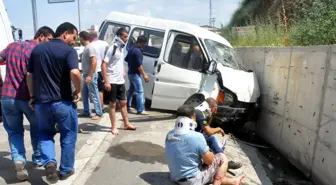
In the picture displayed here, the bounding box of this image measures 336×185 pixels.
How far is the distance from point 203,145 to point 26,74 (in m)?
2.21

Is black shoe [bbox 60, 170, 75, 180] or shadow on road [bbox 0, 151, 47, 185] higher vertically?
black shoe [bbox 60, 170, 75, 180]

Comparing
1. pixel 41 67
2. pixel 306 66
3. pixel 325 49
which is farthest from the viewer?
pixel 306 66

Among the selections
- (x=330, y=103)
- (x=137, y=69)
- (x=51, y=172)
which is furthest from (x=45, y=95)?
(x=330, y=103)

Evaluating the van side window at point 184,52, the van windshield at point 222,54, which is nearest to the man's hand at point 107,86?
the van side window at point 184,52

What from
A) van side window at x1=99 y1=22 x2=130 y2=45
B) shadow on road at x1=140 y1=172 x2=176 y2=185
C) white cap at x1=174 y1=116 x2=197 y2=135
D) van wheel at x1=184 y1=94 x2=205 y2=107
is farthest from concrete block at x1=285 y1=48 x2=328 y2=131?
van side window at x1=99 y1=22 x2=130 y2=45

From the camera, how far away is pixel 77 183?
145 inches

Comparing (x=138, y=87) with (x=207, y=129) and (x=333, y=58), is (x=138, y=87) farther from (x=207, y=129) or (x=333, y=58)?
(x=333, y=58)

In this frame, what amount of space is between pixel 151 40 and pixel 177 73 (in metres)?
1.19

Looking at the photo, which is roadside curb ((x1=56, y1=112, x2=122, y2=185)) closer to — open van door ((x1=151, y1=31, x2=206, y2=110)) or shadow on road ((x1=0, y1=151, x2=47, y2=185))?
shadow on road ((x1=0, y1=151, x2=47, y2=185))

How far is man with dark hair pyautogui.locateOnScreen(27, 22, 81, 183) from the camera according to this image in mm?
3447

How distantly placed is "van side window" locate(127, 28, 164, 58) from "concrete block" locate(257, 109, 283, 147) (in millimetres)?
2732

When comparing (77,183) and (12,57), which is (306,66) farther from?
(12,57)

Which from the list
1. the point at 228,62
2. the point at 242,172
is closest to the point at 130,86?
the point at 228,62

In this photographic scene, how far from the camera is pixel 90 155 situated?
4.60 metres
